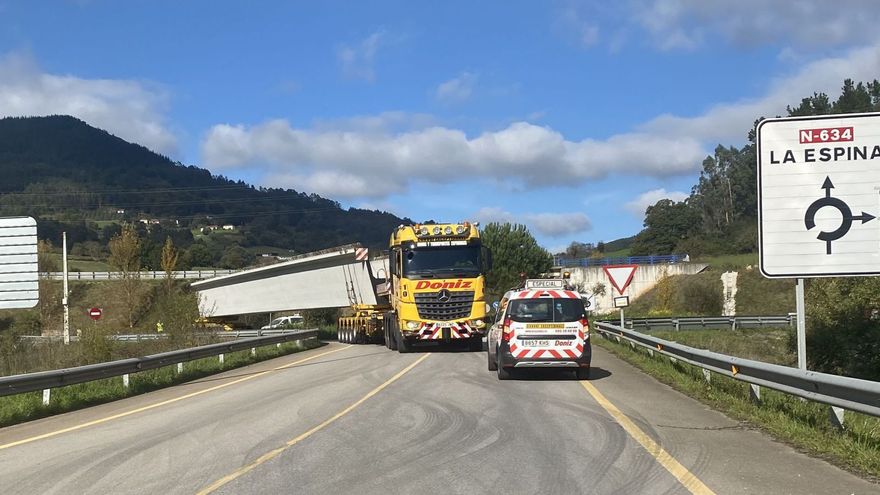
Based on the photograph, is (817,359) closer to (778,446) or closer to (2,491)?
(778,446)

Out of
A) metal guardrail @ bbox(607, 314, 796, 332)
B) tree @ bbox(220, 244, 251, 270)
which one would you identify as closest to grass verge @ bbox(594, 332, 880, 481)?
metal guardrail @ bbox(607, 314, 796, 332)

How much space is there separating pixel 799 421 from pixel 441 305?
17873 mm

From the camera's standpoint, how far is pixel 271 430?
10938 millimetres

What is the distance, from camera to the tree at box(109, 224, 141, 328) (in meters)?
59.5

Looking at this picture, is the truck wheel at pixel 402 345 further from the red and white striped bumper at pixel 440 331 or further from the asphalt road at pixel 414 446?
the asphalt road at pixel 414 446

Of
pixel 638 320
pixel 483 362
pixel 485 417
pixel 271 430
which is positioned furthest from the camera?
pixel 638 320

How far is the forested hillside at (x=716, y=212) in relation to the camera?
113562 millimetres

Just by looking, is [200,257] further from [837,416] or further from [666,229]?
[837,416]

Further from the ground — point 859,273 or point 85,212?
point 85,212

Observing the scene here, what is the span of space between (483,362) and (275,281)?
41.6 m

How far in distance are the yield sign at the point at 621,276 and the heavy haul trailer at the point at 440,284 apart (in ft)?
15.0

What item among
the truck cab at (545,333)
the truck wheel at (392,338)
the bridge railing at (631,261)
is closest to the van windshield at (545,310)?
the truck cab at (545,333)

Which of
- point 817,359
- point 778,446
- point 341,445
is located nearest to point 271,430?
point 341,445

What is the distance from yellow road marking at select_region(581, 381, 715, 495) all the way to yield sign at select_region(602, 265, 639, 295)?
13087 mm
